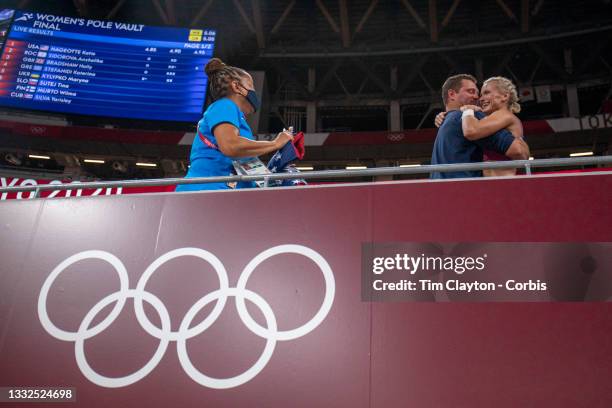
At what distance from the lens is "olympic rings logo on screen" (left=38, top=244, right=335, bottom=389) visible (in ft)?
6.46

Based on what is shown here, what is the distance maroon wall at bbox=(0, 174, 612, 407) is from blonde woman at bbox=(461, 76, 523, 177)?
0.49 metres

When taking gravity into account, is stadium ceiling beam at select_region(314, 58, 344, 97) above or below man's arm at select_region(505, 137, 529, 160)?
above

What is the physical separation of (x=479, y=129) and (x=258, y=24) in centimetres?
1448

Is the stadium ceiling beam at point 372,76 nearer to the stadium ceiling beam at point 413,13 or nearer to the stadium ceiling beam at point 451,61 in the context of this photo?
the stadium ceiling beam at point 451,61

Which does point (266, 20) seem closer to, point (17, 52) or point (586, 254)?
point (17, 52)

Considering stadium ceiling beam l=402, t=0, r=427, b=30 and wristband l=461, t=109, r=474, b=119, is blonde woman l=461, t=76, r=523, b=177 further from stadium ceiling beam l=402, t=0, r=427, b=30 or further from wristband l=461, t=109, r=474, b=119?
stadium ceiling beam l=402, t=0, r=427, b=30

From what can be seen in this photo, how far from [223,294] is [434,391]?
3.56 feet

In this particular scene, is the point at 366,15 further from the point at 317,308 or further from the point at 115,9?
the point at 317,308

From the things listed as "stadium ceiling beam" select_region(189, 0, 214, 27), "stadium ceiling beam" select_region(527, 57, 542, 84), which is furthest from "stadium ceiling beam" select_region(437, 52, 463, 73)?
"stadium ceiling beam" select_region(189, 0, 214, 27)

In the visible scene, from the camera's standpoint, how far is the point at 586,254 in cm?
181

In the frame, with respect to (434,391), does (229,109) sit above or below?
above

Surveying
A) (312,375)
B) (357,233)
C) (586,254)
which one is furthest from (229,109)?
(586,254)

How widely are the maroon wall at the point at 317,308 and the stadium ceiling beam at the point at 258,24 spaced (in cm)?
1379

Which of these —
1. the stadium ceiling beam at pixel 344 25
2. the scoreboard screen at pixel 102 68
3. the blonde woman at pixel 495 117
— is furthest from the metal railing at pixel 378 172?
the stadium ceiling beam at pixel 344 25
